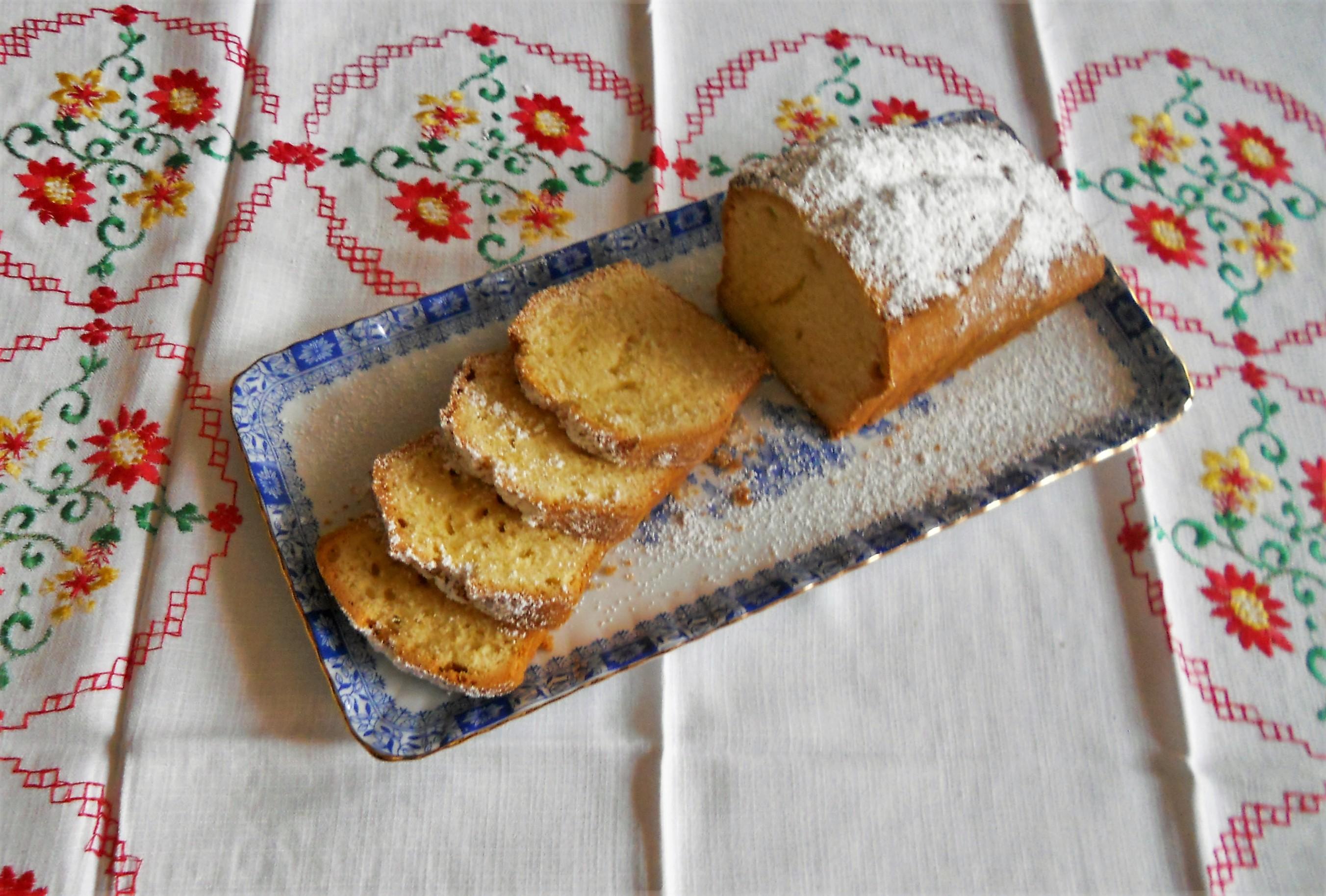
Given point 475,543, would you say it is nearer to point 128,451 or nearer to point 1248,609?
point 128,451

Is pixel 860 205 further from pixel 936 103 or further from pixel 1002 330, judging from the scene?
pixel 936 103

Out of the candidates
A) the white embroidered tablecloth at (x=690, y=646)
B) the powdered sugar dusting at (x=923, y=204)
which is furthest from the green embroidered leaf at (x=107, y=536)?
the powdered sugar dusting at (x=923, y=204)

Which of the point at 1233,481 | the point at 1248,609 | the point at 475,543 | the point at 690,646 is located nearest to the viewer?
the point at 475,543

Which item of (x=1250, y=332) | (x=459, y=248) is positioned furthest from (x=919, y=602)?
(x=459, y=248)

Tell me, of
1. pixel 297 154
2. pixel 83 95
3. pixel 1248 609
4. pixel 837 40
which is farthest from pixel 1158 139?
pixel 83 95

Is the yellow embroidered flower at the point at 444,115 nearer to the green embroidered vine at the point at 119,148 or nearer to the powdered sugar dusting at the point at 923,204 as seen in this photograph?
the green embroidered vine at the point at 119,148

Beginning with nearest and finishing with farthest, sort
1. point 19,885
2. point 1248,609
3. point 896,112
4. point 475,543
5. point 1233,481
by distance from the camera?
point 19,885 < point 475,543 < point 1248,609 < point 1233,481 < point 896,112

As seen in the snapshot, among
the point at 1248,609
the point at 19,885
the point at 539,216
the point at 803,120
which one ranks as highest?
the point at 803,120
